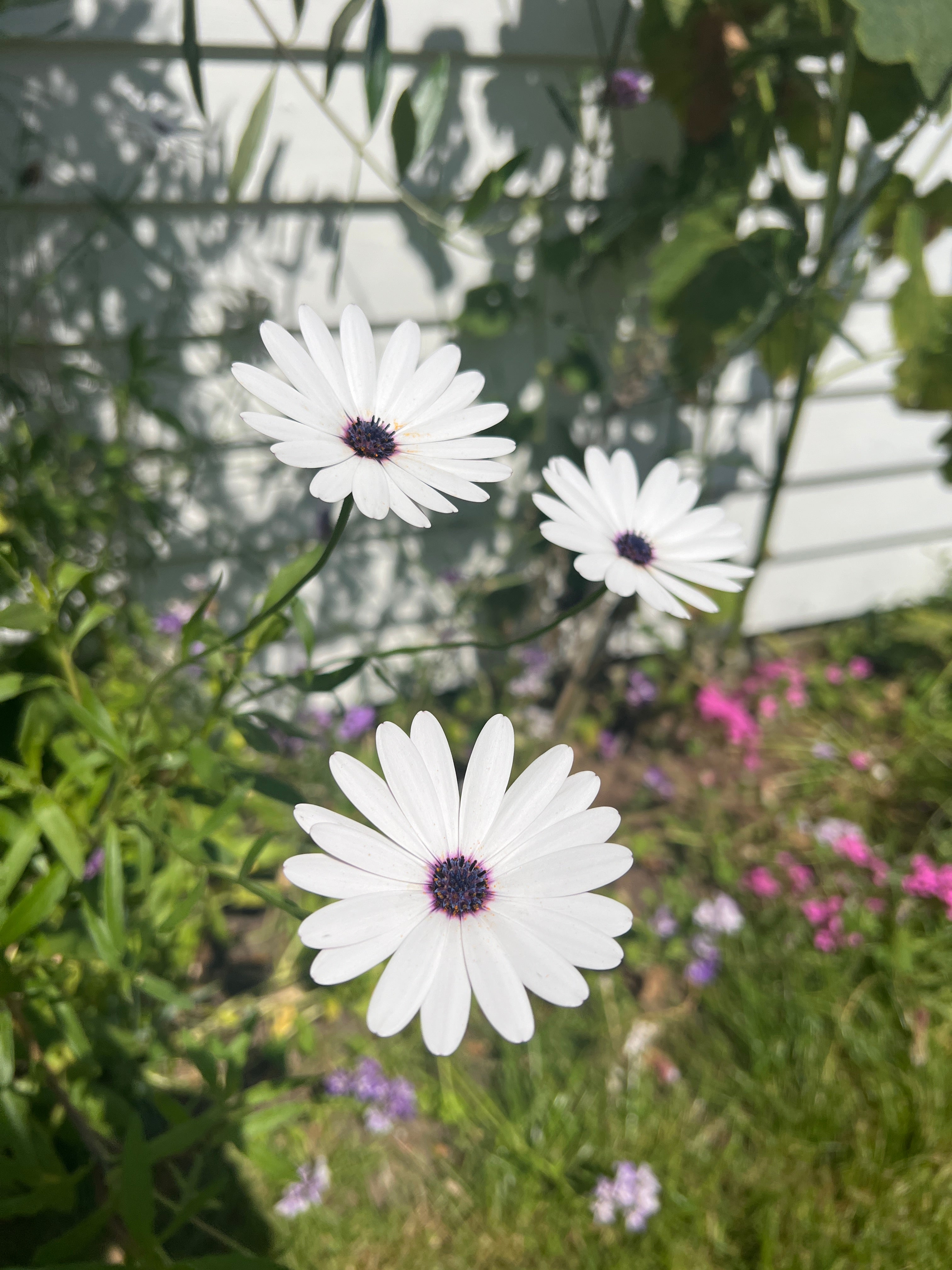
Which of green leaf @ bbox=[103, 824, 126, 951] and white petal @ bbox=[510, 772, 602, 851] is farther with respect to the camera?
green leaf @ bbox=[103, 824, 126, 951]

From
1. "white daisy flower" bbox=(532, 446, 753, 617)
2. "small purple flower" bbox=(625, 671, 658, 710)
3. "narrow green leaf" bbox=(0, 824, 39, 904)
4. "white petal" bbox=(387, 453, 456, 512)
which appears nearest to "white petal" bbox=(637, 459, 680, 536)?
"white daisy flower" bbox=(532, 446, 753, 617)

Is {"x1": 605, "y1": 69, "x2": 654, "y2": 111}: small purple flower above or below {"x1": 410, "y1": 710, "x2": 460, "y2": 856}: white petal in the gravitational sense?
above

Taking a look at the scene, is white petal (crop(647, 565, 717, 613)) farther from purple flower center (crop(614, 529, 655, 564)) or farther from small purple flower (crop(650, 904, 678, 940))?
small purple flower (crop(650, 904, 678, 940))

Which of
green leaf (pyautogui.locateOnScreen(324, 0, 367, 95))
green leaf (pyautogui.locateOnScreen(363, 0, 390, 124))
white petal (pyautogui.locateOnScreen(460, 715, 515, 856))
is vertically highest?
→ green leaf (pyautogui.locateOnScreen(363, 0, 390, 124))

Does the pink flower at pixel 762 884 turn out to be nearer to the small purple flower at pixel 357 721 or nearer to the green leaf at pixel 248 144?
the small purple flower at pixel 357 721

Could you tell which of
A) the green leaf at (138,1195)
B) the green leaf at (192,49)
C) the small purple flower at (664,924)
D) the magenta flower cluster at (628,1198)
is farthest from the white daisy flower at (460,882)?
the small purple flower at (664,924)

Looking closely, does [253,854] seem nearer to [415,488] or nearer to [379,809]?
[379,809]

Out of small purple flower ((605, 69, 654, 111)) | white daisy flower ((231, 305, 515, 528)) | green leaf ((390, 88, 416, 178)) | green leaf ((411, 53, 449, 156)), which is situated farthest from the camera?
small purple flower ((605, 69, 654, 111))
